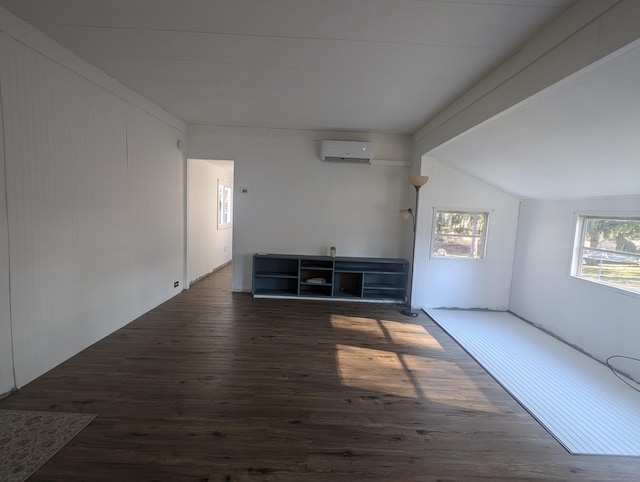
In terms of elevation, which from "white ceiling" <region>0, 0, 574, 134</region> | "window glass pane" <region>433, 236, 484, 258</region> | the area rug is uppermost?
"white ceiling" <region>0, 0, 574, 134</region>

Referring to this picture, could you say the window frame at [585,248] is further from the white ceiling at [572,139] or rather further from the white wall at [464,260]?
the white wall at [464,260]

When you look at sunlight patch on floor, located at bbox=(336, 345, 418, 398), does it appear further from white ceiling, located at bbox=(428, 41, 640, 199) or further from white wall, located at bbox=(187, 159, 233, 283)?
white wall, located at bbox=(187, 159, 233, 283)

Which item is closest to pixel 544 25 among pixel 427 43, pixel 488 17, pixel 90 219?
pixel 488 17

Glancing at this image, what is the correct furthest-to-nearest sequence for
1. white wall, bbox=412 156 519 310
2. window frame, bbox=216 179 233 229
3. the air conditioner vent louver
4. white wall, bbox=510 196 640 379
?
1. window frame, bbox=216 179 233 229
2. the air conditioner vent louver
3. white wall, bbox=412 156 519 310
4. white wall, bbox=510 196 640 379

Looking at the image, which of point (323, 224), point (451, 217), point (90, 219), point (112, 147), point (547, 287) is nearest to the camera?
point (90, 219)

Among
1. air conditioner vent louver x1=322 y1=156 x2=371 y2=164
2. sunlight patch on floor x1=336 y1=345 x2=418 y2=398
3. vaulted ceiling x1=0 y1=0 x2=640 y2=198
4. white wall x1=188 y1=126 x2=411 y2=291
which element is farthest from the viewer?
white wall x1=188 y1=126 x2=411 y2=291

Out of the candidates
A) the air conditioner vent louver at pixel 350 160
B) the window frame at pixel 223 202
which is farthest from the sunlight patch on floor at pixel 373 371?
the window frame at pixel 223 202

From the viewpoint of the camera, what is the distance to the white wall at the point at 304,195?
16.6ft

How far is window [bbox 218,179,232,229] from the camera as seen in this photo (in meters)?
6.92

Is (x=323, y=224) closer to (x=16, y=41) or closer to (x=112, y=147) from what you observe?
(x=112, y=147)

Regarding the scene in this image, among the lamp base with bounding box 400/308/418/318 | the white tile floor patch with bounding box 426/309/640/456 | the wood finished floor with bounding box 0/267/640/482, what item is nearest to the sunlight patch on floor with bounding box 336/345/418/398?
the wood finished floor with bounding box 0/267/640/482

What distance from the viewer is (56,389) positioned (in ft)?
7.56

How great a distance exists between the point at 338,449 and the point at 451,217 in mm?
3908

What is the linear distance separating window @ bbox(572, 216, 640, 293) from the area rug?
4.84m
